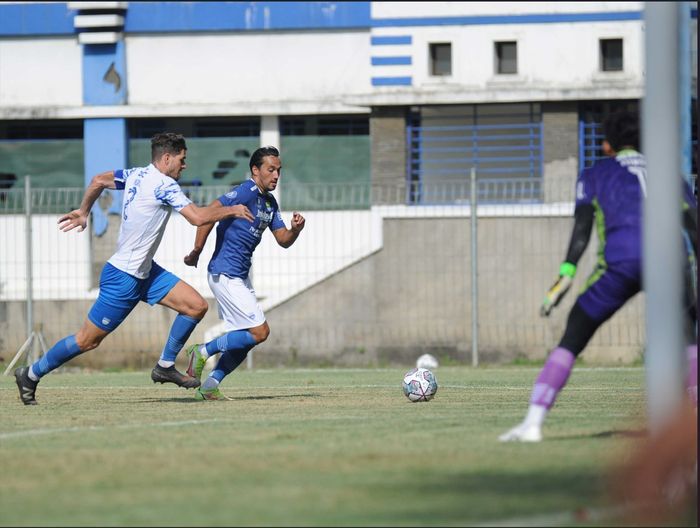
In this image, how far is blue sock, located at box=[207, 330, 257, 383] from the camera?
1372 centimetres

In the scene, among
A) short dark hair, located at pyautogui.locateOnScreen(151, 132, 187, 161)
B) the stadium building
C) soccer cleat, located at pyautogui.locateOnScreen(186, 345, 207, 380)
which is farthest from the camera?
the stadium building

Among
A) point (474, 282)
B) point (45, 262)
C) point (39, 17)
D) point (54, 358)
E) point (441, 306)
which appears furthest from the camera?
point (39, 17)

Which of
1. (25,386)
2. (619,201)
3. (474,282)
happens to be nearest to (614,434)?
(619,201)

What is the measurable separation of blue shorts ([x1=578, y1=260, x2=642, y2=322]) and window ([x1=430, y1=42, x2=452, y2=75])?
21.4m

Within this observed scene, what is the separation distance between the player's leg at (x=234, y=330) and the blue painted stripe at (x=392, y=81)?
54.0 ft

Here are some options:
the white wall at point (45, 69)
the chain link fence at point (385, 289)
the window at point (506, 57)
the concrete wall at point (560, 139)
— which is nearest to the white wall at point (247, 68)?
the white wall at point (45, 69)

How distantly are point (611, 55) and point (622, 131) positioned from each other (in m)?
20.8

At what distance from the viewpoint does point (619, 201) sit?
8.94 metres

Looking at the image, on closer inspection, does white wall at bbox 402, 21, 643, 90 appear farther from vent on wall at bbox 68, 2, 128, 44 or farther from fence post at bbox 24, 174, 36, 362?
fence post at bbox 24, 174, 36, 362

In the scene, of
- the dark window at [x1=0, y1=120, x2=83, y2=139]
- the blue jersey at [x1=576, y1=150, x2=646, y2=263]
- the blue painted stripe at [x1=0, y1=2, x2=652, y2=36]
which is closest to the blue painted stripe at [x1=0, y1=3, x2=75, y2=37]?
the blue painted stripe at [x1=0, y1=2, x2=652, y2=36]

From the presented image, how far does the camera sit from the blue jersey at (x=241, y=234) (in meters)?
13.8

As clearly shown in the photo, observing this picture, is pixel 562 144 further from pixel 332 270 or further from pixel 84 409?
pixel 84 409

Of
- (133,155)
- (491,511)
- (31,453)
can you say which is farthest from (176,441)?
(133,155)

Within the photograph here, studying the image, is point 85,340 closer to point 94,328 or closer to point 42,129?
point 94,328
